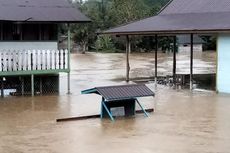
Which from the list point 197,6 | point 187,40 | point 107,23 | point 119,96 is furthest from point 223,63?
point 187,40

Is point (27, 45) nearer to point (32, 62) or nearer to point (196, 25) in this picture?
point (32, 62)

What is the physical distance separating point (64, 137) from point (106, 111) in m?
2.75

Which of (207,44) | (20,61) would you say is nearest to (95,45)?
(207,44)

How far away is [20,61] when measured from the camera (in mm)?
17906

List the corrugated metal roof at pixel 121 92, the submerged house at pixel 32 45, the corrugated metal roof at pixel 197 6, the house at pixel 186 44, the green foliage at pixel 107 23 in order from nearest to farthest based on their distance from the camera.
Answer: the corrugated metal roof at pixel 121 92 → the submerged house at pixel 32 45 → the corrugated metal roof at pixel 197 6 → the green foliage at pixel 107 23 → the house at pixel 186 44

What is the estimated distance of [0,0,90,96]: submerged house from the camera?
58.6 feet

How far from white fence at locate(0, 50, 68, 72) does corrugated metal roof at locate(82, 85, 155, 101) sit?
5042 mm

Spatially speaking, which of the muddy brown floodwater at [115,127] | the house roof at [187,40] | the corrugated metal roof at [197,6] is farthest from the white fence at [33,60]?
the house roof at [187,40]

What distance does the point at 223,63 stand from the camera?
1947cm

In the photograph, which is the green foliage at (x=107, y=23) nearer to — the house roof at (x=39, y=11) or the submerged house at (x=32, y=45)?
the house roof at (x=39, y=11)

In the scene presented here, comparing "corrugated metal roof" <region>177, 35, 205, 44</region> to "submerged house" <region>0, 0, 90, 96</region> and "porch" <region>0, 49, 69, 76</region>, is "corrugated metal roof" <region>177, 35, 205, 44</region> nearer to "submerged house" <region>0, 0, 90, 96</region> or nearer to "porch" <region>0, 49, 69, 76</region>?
"submerged house" <region>0, 0, 90, 96</region>

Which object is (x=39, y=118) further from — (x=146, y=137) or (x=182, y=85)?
(x=182, y=85)

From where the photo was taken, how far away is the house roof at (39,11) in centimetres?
1792

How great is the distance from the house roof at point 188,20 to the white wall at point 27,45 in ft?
13.0
